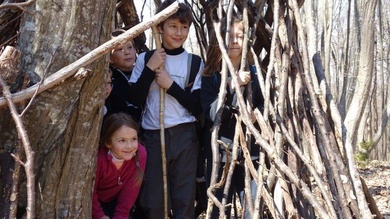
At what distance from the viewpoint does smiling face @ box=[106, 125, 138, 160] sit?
267 centimetres

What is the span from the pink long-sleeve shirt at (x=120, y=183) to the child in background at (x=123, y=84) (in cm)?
32

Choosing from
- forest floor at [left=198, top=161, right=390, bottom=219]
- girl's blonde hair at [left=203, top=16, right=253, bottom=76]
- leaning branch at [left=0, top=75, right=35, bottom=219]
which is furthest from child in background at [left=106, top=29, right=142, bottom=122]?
forest floor at [left=198, top=161, right=390, bottom=219]

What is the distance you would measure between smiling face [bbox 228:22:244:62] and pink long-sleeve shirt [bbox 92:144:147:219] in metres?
0.72

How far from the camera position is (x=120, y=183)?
276 cm

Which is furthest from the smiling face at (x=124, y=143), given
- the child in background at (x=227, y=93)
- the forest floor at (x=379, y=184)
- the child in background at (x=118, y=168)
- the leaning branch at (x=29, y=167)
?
the forest floor at (x=379, y=184)

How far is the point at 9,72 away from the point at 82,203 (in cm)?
62

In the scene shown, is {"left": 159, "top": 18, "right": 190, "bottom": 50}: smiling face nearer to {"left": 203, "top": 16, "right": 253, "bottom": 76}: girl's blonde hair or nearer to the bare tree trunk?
→ {"left": 203, "top": 16, "right": 253, "bottom": 76}: girl's blonde hair

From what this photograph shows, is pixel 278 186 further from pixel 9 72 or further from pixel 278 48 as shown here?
pixel 9 72

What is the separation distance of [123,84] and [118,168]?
0.53 m

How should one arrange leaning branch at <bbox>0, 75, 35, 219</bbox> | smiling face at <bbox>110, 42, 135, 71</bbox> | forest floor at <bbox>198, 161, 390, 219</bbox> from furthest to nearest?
forest floor at <bbox>198, 161, 390, 219</bbox>, smiling face at <bbox>110, 42, 135, 71</bbox>, leaning branch at <bbox>0, 75, 35, 219</bbox>

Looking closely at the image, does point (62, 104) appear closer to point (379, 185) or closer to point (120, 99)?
point (120, 99)

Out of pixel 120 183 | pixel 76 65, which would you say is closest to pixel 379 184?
pixel 120 183

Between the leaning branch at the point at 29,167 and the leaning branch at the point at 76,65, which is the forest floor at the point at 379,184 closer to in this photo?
the leaning branch at the point at 76,65

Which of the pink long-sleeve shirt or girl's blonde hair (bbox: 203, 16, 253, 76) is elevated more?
girl's blonde hair (bbox: 203, 16, 253, 76)
